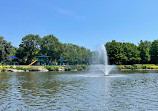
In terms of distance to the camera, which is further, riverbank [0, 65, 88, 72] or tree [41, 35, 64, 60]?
tree [41, 35, 64, 60]

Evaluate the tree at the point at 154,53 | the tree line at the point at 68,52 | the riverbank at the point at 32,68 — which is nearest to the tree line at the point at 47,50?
the tree line at the point at 68,52

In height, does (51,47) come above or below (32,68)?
above

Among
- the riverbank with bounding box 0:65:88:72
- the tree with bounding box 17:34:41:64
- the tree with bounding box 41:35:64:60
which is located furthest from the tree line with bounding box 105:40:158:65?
the tree with bounding box 17:34:41:64

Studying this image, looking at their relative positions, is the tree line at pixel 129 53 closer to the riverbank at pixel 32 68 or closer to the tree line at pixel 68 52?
the tree line at pixel 68 52

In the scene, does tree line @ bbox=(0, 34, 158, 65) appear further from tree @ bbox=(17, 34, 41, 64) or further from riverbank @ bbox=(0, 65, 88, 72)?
riverbank @ bbox=(0, 65, 88, 72)

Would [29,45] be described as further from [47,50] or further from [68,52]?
[68,52]

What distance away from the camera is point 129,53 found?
88375 mm

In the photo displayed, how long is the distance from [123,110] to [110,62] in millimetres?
78683

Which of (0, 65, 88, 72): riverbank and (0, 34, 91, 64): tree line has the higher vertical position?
(0, 34, 91, 64): tree line

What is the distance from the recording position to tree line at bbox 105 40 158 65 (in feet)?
278

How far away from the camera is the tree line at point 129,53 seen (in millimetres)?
84812

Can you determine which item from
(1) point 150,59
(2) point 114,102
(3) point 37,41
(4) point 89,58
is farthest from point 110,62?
(2) point 114,102

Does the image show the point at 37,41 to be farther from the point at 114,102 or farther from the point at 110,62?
the point at 114,102

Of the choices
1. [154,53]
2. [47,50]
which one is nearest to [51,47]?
[47,50]
